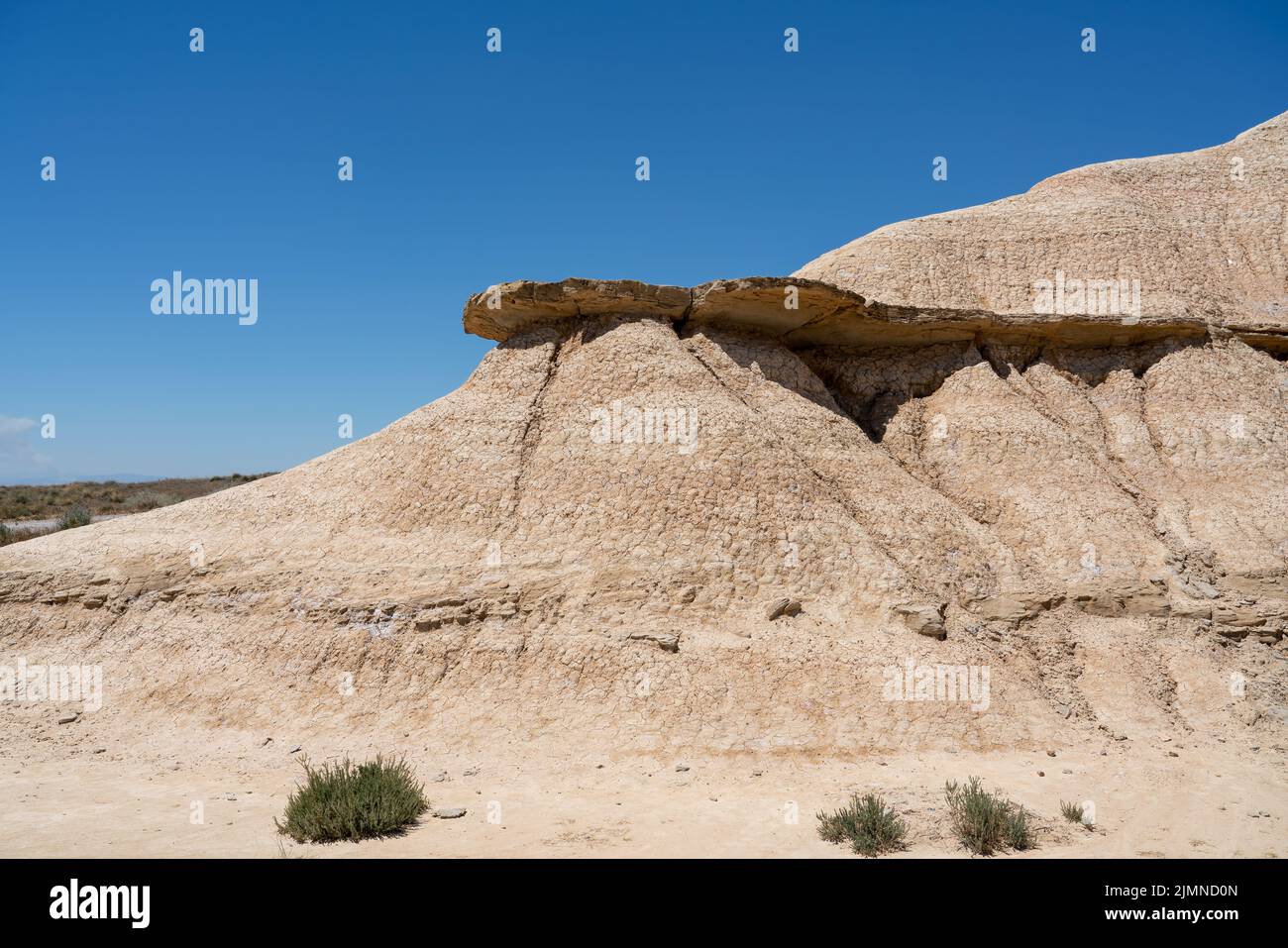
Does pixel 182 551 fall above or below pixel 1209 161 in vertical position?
below

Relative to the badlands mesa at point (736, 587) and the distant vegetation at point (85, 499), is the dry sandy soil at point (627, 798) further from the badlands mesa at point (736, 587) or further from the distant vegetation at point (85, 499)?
the distant vegetation at point (85, 499)

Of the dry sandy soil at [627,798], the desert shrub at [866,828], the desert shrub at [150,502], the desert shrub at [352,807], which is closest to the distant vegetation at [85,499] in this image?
the desert shrub at [150,502]

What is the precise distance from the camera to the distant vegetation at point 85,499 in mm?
28903

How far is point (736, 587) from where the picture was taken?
472 inches

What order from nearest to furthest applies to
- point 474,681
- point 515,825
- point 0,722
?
point 515,825, point 474,681, point 0,722

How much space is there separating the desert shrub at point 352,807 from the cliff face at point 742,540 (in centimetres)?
201

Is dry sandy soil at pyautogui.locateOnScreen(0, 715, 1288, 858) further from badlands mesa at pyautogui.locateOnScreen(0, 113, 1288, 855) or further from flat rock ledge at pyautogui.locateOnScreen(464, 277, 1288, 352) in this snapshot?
flat rock ledge at pyautogui.locateOnScreen(464, 277, 1288, 352)

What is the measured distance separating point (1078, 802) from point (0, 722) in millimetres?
14172

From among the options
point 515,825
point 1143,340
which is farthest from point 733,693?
point 1143,340

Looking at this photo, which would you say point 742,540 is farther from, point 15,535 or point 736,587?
point 15,535

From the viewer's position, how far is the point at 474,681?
36.9 ft

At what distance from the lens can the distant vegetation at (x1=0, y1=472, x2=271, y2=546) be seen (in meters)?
28.9

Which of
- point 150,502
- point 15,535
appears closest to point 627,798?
point 15,535

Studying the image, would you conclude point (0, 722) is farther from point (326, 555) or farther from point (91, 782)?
point (326, 555)
